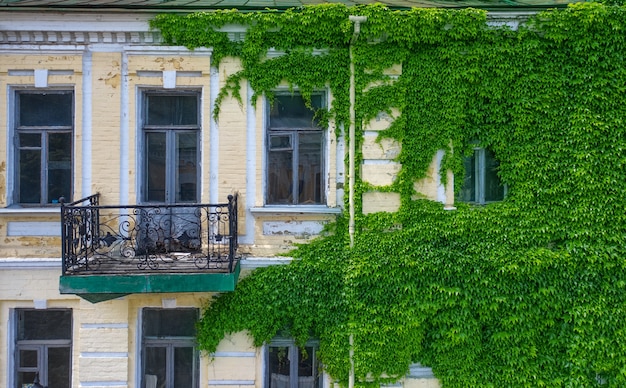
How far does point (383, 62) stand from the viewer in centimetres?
607

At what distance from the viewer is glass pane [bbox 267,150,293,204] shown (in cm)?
636

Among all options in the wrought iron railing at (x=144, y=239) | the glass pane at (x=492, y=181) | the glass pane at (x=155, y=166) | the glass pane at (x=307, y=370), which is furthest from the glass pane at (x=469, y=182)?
the glass pane at (x=155, y=166)

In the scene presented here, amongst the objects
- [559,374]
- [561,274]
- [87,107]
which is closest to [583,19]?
[561,274]

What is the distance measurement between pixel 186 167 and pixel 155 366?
2876 millimetres

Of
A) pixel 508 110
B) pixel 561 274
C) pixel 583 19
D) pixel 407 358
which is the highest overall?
pixel 583 19

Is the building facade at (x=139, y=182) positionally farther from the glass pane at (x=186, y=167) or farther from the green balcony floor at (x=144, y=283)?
the green balcony floor at (x=144, y=283)

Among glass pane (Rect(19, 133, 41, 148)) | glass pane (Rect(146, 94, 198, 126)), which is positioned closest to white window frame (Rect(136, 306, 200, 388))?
glass pane (Rect(146, 94, 198, 126))

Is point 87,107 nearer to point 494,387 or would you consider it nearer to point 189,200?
point 189,200

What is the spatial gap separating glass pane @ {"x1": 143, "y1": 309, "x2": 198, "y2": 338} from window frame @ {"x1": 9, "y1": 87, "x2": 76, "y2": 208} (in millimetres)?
→ 2051

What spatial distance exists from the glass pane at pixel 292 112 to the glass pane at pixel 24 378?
488cm

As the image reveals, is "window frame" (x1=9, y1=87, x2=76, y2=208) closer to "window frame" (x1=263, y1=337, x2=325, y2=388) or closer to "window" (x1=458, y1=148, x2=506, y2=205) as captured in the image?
"window frame" (x1=263, y1=337, x2=325, y2=388)

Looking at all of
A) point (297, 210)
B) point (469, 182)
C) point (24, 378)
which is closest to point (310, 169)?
point (297, 210)

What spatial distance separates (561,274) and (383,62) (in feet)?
12.2

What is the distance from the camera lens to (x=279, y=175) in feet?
20.9
